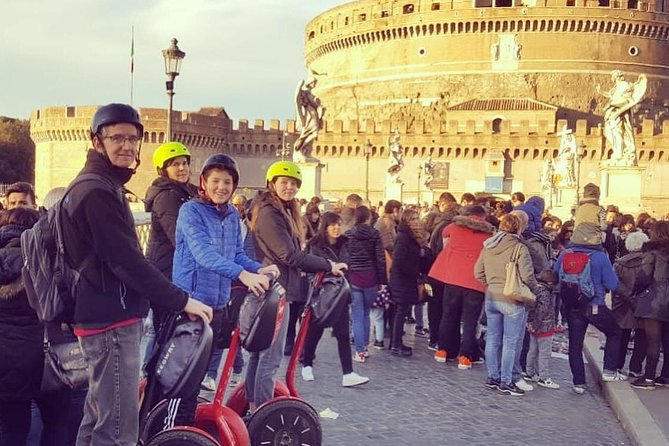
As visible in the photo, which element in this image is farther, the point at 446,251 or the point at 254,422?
the point at 446,251

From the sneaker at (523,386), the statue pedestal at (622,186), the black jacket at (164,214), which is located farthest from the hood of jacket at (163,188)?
the statue pedestal at (622,186)

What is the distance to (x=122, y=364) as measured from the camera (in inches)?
121

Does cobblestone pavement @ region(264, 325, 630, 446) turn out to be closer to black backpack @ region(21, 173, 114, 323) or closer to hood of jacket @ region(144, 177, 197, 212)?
hood of jacket @ region(144, 177, 197, 212)

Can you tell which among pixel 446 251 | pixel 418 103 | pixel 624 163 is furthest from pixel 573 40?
pixel 446 251

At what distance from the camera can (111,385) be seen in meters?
3.06

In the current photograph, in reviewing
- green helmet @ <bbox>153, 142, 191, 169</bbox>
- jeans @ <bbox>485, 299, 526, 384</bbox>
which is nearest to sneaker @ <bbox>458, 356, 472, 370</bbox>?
jeans @ <bbox>485, 299, 526, 384</bbox>

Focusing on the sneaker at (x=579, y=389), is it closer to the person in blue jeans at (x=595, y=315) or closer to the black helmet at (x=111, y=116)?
the person in blue jeans at (x=595, y=315)

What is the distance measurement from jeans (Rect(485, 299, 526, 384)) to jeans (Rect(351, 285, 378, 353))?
126 centimetres

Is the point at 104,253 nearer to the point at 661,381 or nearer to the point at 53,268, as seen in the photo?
the point at 53,268

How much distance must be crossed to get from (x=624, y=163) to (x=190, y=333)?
654 inches

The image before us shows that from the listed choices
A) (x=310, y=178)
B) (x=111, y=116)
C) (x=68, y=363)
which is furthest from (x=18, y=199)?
(x=310, y=178)

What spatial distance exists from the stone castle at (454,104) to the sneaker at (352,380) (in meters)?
37.2

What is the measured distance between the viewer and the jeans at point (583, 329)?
21.4ft

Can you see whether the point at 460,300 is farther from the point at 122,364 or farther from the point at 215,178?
the point at 122,364
